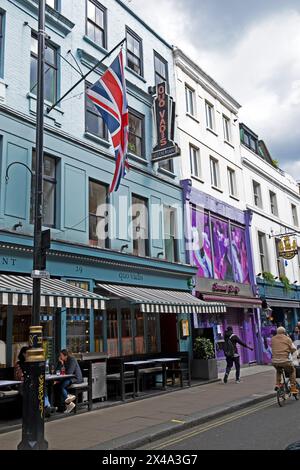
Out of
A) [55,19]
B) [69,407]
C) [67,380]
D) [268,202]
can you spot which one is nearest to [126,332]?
[67,380]

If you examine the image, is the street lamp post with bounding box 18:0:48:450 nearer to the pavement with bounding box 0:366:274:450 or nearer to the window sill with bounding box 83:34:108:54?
the pavement with bounding box 0:366:274:450

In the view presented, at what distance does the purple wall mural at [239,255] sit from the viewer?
21.4 metres

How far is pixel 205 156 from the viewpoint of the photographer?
20.8 metres

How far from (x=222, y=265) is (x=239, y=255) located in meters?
1.95

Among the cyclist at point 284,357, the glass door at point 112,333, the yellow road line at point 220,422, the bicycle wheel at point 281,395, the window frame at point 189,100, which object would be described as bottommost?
the yellow road line at point 220,422

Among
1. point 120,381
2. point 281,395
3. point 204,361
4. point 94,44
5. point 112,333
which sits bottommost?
point 281,395

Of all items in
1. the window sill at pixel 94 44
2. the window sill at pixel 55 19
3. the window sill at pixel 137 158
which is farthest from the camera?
the window sill at pixel 137 158

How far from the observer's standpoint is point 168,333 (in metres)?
16.2

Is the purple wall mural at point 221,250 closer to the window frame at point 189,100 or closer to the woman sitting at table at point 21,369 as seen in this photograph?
the window frame at point 189,100

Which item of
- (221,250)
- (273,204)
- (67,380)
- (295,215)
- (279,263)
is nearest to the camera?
(67,380)

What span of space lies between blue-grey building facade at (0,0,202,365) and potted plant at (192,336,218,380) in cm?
72

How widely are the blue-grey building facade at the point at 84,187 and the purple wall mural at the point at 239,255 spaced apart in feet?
14.8

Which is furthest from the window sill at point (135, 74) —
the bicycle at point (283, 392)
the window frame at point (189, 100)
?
the bicycle at point (283, 392)

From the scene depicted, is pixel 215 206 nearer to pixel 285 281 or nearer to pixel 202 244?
pixel 202 244
